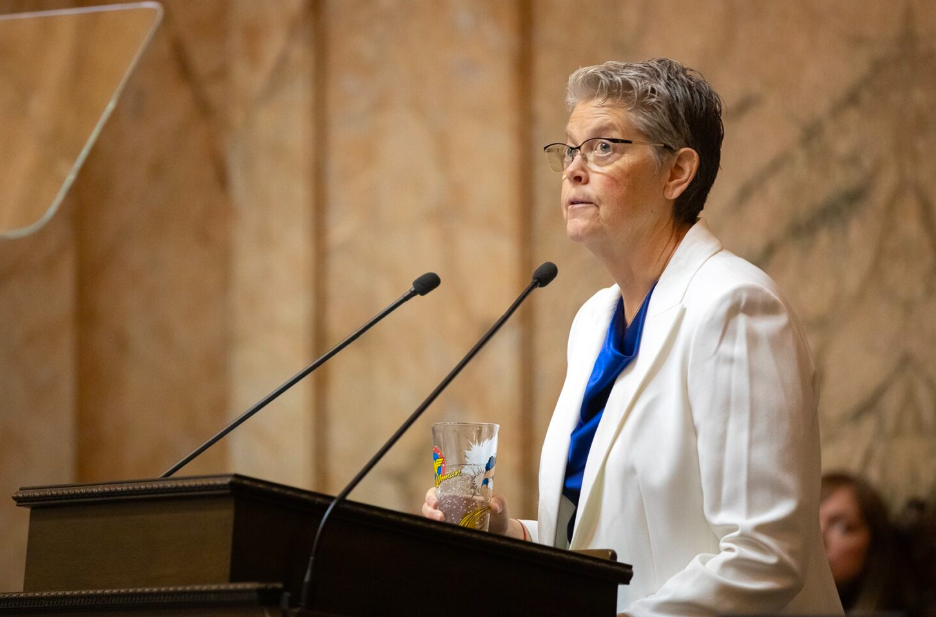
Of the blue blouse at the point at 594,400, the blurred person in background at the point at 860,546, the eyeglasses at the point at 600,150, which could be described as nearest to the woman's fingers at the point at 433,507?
the blue blouse at the point at 594,400

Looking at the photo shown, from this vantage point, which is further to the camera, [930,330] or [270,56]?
[270,56]

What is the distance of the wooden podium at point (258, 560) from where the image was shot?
66.6 inches

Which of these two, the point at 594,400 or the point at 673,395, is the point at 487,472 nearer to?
the point at 673,395

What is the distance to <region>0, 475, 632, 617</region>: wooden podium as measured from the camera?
1.69m

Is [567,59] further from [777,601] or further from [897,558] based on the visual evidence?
[777,601]

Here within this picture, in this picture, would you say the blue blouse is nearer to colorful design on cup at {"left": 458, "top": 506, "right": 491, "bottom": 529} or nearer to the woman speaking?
the woman speaking

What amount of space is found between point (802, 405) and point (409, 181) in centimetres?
301

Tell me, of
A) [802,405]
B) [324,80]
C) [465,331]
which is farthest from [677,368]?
[324,80]

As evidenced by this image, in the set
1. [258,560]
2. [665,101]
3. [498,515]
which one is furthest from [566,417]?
[258,560]

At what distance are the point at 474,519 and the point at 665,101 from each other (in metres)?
1.09

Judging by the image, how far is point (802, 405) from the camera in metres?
2.27

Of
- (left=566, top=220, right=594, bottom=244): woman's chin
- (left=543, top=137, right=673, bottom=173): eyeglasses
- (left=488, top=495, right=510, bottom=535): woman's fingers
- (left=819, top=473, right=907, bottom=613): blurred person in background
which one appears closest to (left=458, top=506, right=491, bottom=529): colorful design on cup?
(left=488, top=495, right=510, bottom=535): woman's fingers

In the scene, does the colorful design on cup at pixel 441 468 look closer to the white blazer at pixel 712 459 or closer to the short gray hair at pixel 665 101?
the white blazer at pixel 712 459

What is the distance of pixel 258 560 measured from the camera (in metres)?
1.71
